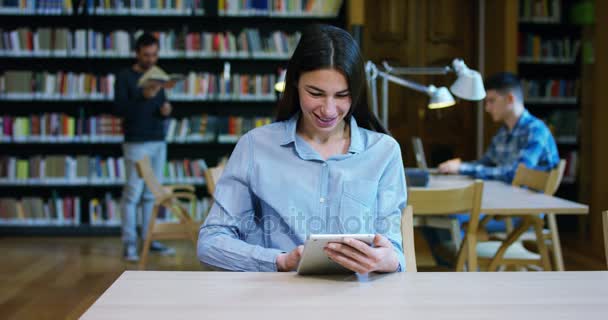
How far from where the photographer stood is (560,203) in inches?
108

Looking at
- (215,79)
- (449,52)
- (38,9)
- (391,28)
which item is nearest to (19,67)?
(38,9)

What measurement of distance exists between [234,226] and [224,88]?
4.30 metres

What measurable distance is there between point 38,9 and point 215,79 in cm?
156

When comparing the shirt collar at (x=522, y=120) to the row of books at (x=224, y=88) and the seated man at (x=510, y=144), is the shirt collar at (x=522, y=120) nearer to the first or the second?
the seated man at (x=510, y=144)

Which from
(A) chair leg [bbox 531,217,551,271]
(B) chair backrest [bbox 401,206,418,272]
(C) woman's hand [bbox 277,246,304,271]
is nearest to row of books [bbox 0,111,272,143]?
(A) chair leg [bbox 531,217,551,271]

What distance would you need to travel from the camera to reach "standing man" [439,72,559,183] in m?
3.67

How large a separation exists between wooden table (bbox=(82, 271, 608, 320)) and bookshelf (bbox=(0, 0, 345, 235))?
4453 millimetres

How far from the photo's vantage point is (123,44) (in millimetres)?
5707

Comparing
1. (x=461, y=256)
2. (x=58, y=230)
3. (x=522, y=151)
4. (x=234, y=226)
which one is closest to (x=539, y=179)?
(x=522, y=151)

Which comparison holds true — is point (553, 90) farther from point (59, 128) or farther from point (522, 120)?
point (59, 128)

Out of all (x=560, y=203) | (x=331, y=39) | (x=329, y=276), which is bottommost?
(x=560, y=203)

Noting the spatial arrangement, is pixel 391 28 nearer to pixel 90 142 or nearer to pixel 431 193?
pixel 90 142

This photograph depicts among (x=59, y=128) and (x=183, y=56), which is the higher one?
(x=183, y=56)

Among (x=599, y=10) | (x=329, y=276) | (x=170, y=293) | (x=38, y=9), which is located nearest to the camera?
(x=170, y=293)
